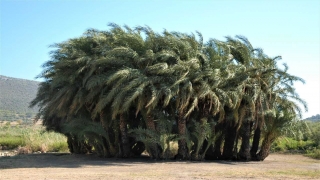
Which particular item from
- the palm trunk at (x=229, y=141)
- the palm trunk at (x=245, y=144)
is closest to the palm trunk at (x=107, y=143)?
the palm trunk at (x=229, y=141)

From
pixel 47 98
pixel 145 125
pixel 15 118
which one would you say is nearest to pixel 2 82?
pixel 15 118

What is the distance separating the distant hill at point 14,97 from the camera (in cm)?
9000

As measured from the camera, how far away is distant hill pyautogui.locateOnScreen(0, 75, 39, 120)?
9000 centimetres

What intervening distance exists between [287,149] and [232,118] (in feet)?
46.3

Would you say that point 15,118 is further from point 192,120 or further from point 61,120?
point 192,120

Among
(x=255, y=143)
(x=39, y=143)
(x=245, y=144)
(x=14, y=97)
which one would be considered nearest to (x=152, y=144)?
(x=245, y=144)

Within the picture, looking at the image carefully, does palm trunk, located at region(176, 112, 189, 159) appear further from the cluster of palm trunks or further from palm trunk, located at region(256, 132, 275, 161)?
palm trunk, located at region(256, 132, 275, 161)

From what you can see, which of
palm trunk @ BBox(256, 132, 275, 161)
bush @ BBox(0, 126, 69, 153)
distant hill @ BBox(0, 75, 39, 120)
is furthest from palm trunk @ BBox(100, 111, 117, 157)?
distant hill @ BBox(0, 75, 39, 120)

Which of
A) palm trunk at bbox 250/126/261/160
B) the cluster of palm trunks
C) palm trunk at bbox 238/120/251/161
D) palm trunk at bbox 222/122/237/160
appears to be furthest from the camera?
palm trunk at bbox 250/126/261/160

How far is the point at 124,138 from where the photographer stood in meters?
21.4

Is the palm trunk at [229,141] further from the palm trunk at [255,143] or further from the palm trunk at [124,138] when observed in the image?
the palm trunk at [124,138]

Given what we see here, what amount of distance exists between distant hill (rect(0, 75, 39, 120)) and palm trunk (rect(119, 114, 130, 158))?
69.9 metres

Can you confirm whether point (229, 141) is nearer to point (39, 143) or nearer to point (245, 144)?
point (245, 144)

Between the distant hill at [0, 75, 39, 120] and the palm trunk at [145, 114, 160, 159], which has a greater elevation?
the distant hill at [0, 75, 39, 120]
